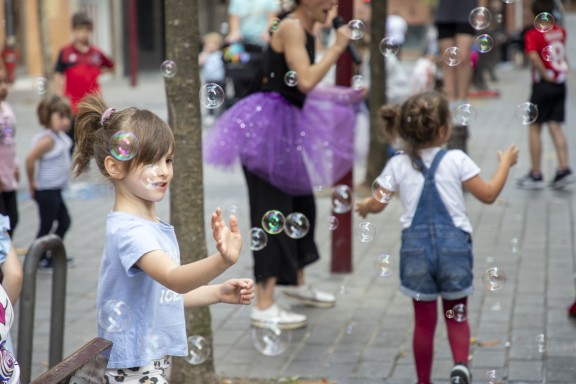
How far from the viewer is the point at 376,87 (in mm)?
9242

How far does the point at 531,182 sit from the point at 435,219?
5529 mm

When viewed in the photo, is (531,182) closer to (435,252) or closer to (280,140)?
(280,140)

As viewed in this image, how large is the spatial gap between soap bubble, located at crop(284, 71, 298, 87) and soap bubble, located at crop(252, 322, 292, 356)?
1331mm

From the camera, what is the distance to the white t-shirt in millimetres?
4355

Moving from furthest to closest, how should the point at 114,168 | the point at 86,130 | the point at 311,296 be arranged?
the point at 311,296 < the point at 86,130 < the point at 114,168

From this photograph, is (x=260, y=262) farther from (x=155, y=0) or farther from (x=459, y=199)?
(x=155, y=0)

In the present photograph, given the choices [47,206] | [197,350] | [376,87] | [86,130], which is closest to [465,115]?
[197,350]

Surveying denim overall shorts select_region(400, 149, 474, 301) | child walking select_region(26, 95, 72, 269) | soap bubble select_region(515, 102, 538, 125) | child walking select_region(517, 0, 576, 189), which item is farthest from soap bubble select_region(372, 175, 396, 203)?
child walking select_region(517, 0, 576, 189)

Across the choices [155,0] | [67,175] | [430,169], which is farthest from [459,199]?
[155,0]

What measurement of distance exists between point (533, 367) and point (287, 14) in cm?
235

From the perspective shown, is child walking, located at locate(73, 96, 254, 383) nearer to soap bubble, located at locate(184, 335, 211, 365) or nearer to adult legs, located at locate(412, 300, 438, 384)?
soap bubble, located at locate(184, 335, 211, 365)

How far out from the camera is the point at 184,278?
2824 millimetres

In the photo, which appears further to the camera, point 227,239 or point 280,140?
point 280,140

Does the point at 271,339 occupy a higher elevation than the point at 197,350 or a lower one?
lower
